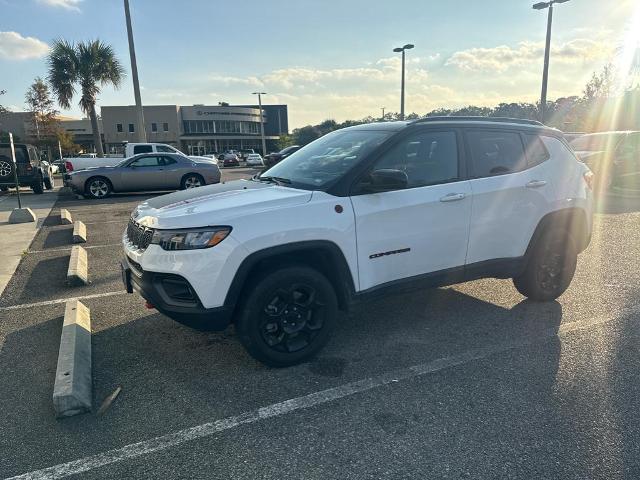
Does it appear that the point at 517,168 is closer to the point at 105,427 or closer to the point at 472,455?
the point at 472,455

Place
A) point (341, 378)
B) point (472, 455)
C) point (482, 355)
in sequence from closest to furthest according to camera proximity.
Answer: point (472, 455)
point (341, 378)
point (482, 355)

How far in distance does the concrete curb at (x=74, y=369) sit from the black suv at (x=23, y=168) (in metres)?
14.2

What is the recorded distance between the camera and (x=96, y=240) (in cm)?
848

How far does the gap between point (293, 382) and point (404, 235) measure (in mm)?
1414

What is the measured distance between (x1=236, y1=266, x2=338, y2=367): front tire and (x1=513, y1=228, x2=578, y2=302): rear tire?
7.38ft

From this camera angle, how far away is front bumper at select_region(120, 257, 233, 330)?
10.3ft

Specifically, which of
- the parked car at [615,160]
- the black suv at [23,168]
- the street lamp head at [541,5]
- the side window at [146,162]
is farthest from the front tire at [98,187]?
the street lamp head at [541,5]

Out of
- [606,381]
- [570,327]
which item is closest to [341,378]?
[606,381]

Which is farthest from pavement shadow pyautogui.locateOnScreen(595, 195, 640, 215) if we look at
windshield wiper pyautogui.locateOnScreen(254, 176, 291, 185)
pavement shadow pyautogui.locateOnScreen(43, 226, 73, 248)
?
pavement shadow pyautogui.locateOnScreen(43, 226, 73, 248)

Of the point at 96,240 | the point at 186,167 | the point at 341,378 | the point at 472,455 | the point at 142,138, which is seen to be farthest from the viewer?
the point at 142,138

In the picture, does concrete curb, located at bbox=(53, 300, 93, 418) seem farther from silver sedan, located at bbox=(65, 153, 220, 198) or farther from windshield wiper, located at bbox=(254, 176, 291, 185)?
silver sedan, located at bbox=(65, 153, 220, 198)

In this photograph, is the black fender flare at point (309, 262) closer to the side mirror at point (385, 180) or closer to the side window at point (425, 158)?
the side mirror at point (385, 180)

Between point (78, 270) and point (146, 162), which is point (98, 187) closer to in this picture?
point (146, 162)

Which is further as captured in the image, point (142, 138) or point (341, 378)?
point (142, 138)
